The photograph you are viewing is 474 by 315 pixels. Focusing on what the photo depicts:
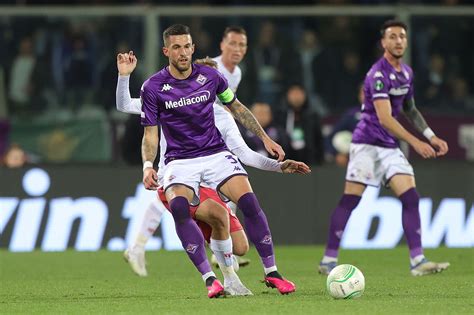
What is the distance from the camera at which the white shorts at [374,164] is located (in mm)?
11688

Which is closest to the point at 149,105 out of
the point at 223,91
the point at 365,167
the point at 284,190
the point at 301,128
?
the point at 223,91

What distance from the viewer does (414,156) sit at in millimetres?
17188

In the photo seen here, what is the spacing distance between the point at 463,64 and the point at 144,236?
7.57m

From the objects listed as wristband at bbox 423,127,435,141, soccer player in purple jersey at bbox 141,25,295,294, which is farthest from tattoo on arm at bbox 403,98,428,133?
soccer player in purple jersey at bbox 141,25,295,294

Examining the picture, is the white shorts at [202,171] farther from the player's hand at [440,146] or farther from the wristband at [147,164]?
the player's hand at [440,146]

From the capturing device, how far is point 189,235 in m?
8.98

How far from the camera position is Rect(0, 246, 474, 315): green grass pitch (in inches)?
328

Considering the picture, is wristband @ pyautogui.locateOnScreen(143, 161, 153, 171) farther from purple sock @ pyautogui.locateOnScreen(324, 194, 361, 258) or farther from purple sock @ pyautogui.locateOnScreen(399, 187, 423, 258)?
purple sock @ pyautogui.locateOnScreen(399, 187, 423, 258)

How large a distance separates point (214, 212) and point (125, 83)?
1.27 metres

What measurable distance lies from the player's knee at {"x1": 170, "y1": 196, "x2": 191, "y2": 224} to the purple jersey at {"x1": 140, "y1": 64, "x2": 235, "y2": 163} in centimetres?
46

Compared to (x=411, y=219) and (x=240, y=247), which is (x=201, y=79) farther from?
(x=411, y=219)

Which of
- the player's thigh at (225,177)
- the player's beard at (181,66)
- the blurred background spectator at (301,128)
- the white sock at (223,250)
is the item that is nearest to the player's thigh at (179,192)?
the player's thigh at (225,177)

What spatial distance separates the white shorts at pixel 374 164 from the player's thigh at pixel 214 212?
257cm

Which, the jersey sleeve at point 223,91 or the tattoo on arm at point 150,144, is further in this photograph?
the jersey sleeve at point 223,91
